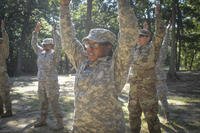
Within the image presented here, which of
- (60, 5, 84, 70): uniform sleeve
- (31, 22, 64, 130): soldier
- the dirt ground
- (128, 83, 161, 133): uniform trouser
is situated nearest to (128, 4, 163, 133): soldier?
(128, 83, 161, 133): uniform trouser

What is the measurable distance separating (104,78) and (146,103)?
319 centimetres

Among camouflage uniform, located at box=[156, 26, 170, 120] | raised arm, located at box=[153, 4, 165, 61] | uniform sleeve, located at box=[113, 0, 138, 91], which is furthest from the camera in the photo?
camouflage uniform, located at box=[156, 26, 170, 120]

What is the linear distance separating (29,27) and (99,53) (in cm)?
3366

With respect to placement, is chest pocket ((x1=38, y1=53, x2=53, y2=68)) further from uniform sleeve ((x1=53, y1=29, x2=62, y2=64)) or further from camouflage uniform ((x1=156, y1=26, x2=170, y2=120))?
camouflage uniform ((x1=156, y1=26, x2=170, y2=120))

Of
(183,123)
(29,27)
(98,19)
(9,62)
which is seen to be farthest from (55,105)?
(98,19)

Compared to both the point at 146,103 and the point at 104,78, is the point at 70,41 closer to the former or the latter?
the point at 104,78

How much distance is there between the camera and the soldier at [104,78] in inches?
155

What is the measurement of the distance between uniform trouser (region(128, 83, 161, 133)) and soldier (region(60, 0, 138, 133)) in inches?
119

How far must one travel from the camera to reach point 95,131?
4.05 m

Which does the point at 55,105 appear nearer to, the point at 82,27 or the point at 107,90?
the point at 107,90

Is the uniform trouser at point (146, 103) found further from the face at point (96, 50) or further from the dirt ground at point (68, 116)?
the face at point (96, 50)

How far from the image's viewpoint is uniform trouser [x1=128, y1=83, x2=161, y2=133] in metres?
7.07

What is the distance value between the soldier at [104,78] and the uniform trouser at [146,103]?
3022mm

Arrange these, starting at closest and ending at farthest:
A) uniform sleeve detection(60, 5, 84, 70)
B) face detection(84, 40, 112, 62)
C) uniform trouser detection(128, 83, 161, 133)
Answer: face detection(84, 40, 112, 62), uniform sleeve detection(60, 5, 84, 70), uniform trouser detection(128, 83, 161, 133)
